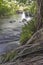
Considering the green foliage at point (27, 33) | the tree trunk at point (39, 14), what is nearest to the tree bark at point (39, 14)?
the tree trunk at point (39, 14)

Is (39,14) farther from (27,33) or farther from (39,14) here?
(27,33)

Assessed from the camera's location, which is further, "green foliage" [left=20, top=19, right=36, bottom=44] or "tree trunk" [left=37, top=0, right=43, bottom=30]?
"green foliage" [left=20, top=19, right=36, bottom=44]

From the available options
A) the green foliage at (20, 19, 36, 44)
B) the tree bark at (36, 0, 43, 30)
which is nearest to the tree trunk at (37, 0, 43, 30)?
the tree bark at (36, 0, 43, 30)

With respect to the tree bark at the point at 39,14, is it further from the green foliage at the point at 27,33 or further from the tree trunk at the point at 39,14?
the green foliage at the point at 27,33

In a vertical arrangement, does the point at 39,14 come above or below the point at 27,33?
above

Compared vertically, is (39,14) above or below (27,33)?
above

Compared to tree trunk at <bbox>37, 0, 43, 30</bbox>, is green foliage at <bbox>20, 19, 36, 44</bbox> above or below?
below

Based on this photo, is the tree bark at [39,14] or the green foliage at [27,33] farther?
the green foliage at [27,33]

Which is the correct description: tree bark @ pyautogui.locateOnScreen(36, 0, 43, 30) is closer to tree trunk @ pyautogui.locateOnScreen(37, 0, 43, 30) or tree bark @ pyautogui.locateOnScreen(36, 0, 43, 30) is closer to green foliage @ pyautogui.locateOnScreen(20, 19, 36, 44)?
tree trunk @ pyautogui.locateOnScreen(37, 0, 43, 30)

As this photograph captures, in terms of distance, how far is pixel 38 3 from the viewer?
9961 millimetres

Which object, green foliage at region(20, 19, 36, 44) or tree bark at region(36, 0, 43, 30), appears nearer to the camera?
tree bark at region(36, 0, 43, 30)

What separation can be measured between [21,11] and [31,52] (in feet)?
162

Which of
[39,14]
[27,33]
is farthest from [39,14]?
[27,33]

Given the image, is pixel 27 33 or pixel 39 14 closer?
pixel 39 14
